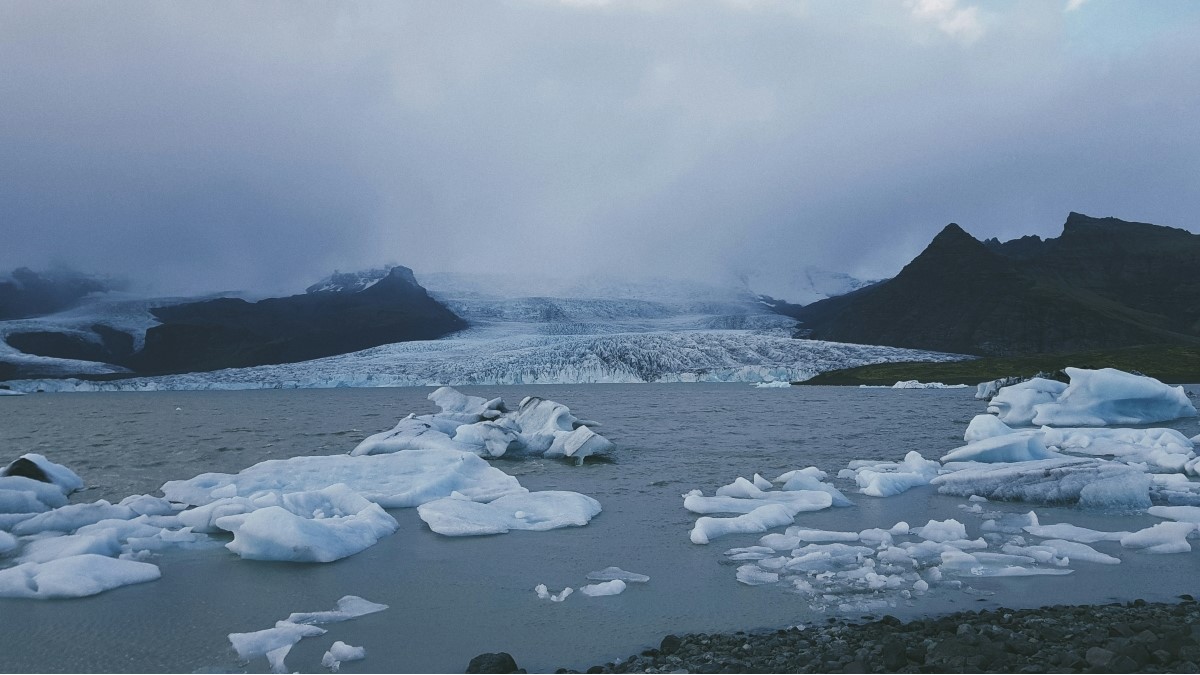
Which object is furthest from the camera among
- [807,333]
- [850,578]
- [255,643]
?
[807,333]

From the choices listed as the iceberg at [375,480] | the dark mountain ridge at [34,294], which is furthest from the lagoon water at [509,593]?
the dark mountain ridge at [34,294]

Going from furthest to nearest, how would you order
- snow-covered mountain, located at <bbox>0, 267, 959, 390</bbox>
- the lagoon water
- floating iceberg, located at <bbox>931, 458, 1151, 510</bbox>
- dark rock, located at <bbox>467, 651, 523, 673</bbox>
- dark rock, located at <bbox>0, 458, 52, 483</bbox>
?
1. snow-covered mountain, located at <bbox>0, 267, 959, 390</bbox>
2. dark rock, located at <bbox>0, 458, 52, 483</bbox>
3. floating iceberg, located at <bbox>931, 458, 1151, 510</bbox>
4. the lagoon water
5. dark rock, located at <bbox>467, 651, 523, 673</bbox>

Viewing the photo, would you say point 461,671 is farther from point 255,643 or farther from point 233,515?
point 233,515

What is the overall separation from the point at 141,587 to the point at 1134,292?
522 ft

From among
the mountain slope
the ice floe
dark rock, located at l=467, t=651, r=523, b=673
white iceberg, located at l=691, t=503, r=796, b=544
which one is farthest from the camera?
the mountain slope

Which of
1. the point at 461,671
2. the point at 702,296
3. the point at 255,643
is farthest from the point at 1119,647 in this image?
the point at 702,296

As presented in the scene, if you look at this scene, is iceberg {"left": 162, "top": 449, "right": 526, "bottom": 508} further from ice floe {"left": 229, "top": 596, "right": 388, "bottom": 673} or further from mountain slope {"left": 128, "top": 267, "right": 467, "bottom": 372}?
mountain slope {"left": 128, "top": 267, "right": 467, "bottom": 372}

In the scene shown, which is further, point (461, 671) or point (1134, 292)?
point (1134, 292)

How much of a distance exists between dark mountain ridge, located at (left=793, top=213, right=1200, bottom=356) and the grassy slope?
35.6 m

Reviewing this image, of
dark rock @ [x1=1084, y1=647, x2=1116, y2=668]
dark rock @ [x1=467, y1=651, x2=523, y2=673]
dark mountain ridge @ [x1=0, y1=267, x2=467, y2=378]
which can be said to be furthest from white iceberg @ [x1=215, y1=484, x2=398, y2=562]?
dark mountain ridge @ [x1=0, y1=267, x2=467, y2=378]

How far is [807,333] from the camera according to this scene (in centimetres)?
11356

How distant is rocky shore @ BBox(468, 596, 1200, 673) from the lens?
5000mm

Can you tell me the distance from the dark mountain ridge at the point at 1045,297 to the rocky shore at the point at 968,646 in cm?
11265

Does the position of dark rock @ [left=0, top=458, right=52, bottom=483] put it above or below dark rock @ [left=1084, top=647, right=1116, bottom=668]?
below
